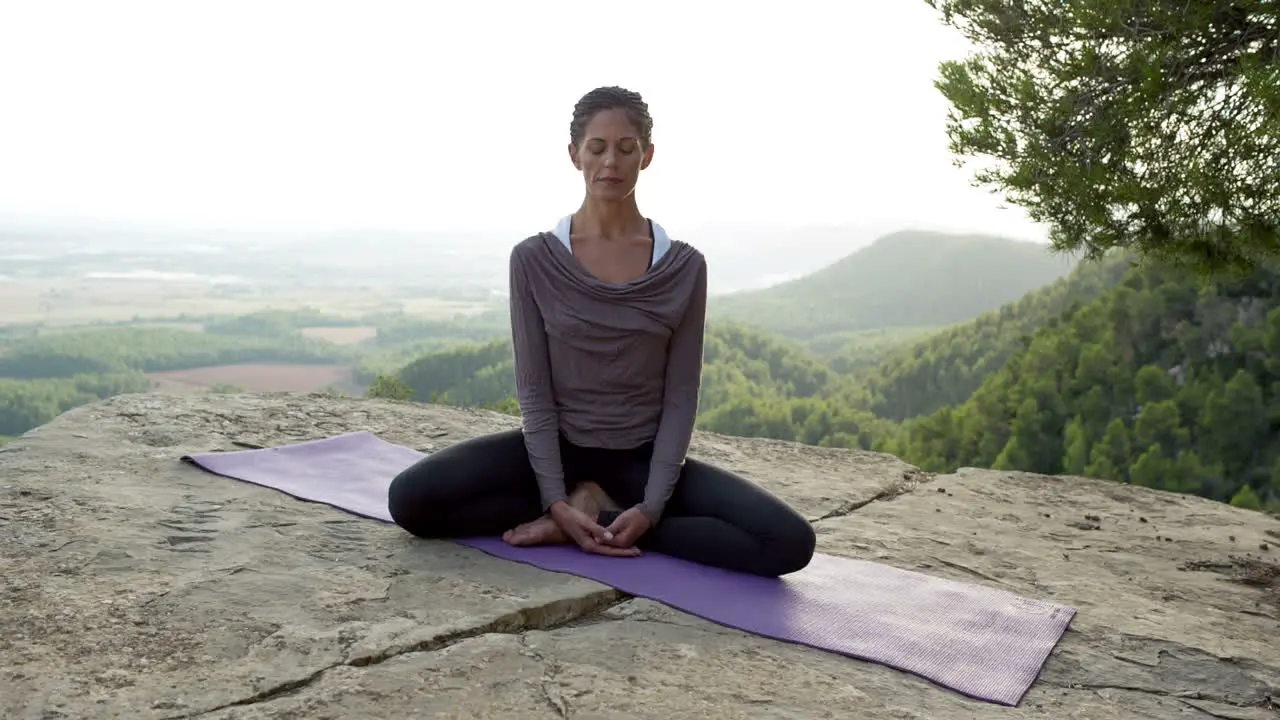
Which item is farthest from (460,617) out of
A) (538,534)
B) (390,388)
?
(390,388)

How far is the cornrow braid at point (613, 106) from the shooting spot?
2.82 metres

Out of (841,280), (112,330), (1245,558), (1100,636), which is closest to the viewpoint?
(1100,636)

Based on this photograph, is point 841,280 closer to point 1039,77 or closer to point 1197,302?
point 1197,302

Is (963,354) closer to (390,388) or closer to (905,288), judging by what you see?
(390,388)

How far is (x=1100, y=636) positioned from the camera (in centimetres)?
262

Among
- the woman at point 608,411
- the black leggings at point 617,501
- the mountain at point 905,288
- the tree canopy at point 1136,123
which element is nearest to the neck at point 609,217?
the woman at point 608,411

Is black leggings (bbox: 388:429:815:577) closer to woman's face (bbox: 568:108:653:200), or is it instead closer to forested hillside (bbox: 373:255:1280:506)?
woman's face (bbox: 568:108:653:200)

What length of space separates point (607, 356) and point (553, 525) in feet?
1.66

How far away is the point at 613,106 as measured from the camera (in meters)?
2.82

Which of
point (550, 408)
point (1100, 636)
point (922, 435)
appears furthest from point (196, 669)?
point (922, 435)

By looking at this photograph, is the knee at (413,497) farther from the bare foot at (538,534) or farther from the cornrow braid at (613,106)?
the cornrow braid at (613,106)

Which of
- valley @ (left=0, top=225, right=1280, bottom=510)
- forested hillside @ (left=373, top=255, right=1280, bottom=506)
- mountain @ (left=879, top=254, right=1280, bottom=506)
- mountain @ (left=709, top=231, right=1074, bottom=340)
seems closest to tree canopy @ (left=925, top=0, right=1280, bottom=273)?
valley @ (left=0, top=225, right=1280, bottom=510)

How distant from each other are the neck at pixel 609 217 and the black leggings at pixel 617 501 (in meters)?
0.63

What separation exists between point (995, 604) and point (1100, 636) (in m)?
0.27
